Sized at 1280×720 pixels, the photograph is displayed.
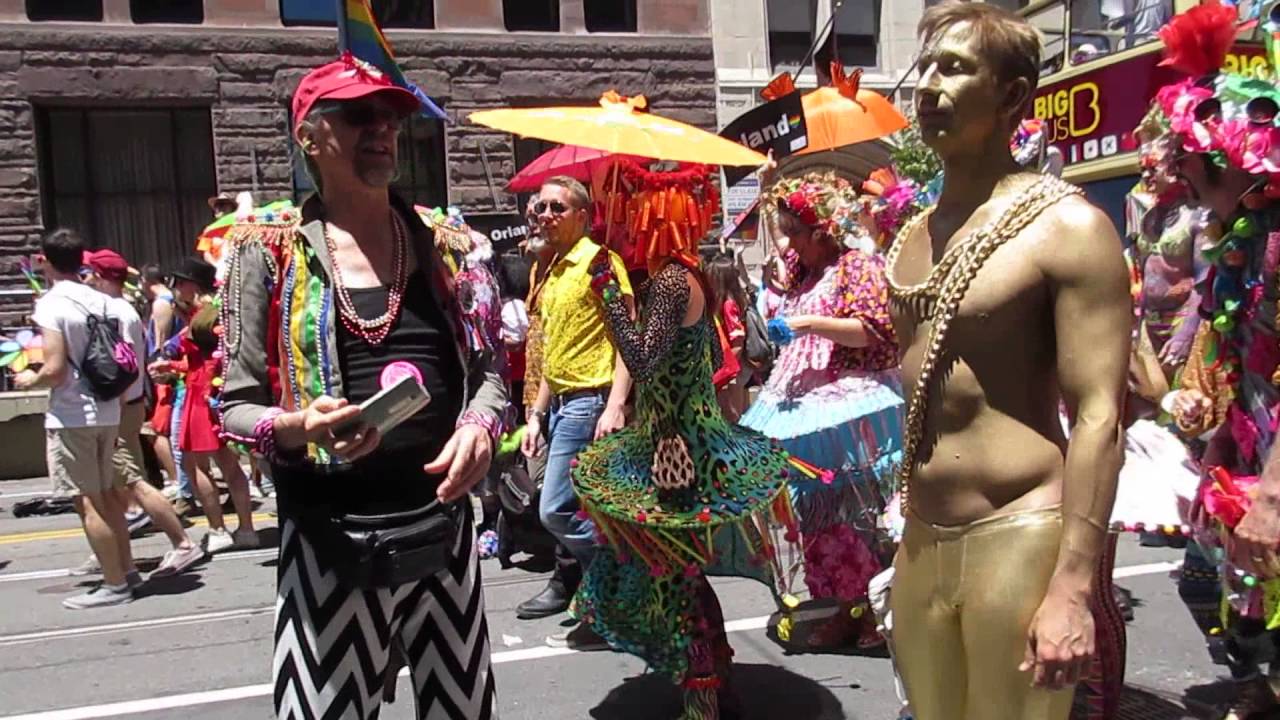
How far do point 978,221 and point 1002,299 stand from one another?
183 millimetres

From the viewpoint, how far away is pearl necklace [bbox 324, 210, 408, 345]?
2.69m

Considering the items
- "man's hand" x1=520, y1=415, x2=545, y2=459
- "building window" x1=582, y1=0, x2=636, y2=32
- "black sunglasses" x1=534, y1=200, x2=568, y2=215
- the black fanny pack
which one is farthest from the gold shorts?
"building window" x1=582, y1=0, x2=636, y2=32

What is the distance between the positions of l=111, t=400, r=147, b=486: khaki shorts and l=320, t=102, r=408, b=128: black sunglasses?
4581mm

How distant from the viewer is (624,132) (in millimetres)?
4121

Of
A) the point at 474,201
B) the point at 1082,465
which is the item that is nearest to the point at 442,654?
the point at 1082,465

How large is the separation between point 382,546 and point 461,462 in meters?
0.27

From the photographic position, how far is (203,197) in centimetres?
1728

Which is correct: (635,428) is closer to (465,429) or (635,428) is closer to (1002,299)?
(465,429)

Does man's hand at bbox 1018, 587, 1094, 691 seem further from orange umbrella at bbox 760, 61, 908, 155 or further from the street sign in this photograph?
the street sign

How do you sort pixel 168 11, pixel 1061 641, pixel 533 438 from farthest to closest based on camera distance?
1. pixel 168 11
2. pixel 533 438
3. pixel 1061 641

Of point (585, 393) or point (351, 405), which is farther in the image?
point (585, 393)

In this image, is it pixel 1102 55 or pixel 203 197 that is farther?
pixel 203 197

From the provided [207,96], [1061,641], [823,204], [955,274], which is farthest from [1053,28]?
[207,96]

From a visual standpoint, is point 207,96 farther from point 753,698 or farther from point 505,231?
point 753,698
